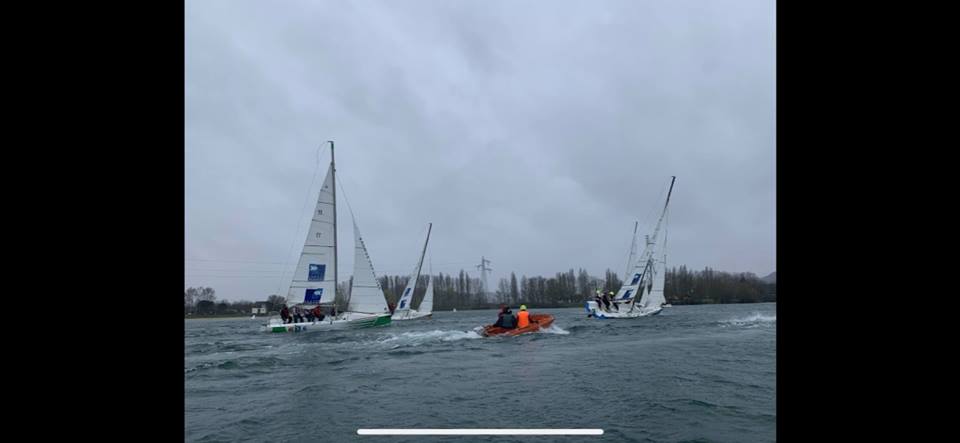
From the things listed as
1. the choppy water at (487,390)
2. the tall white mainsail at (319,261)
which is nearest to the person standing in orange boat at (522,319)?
the choppy water at (487,390)

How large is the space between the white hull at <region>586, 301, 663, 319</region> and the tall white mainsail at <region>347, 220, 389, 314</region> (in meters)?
13.1

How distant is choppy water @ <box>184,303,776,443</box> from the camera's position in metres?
7.27

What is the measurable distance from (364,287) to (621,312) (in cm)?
1616

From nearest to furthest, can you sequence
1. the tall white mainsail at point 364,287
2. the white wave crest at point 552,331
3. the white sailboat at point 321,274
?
1. the white wave crest at point 552,331
2. the white sailboat at point 321,274
3. the tall white mainsail at point 364,287

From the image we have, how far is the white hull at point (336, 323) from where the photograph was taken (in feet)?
79.0

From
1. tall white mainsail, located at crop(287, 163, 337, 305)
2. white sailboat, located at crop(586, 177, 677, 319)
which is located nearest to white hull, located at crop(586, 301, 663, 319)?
white sailboat, located at crop(586, 177, 677, 319)

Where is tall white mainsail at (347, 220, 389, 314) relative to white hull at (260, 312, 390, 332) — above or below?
above

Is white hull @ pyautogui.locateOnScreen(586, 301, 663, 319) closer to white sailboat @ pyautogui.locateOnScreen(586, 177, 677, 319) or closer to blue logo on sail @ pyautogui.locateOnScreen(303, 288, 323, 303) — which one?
white sailboat @ pyautogui.locateOnScreen(586, 177, 677, 319)

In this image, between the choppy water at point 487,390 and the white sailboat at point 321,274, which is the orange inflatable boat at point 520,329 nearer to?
the choppy water at point 487,390

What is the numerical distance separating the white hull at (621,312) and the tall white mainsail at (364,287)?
1311 centimetres
